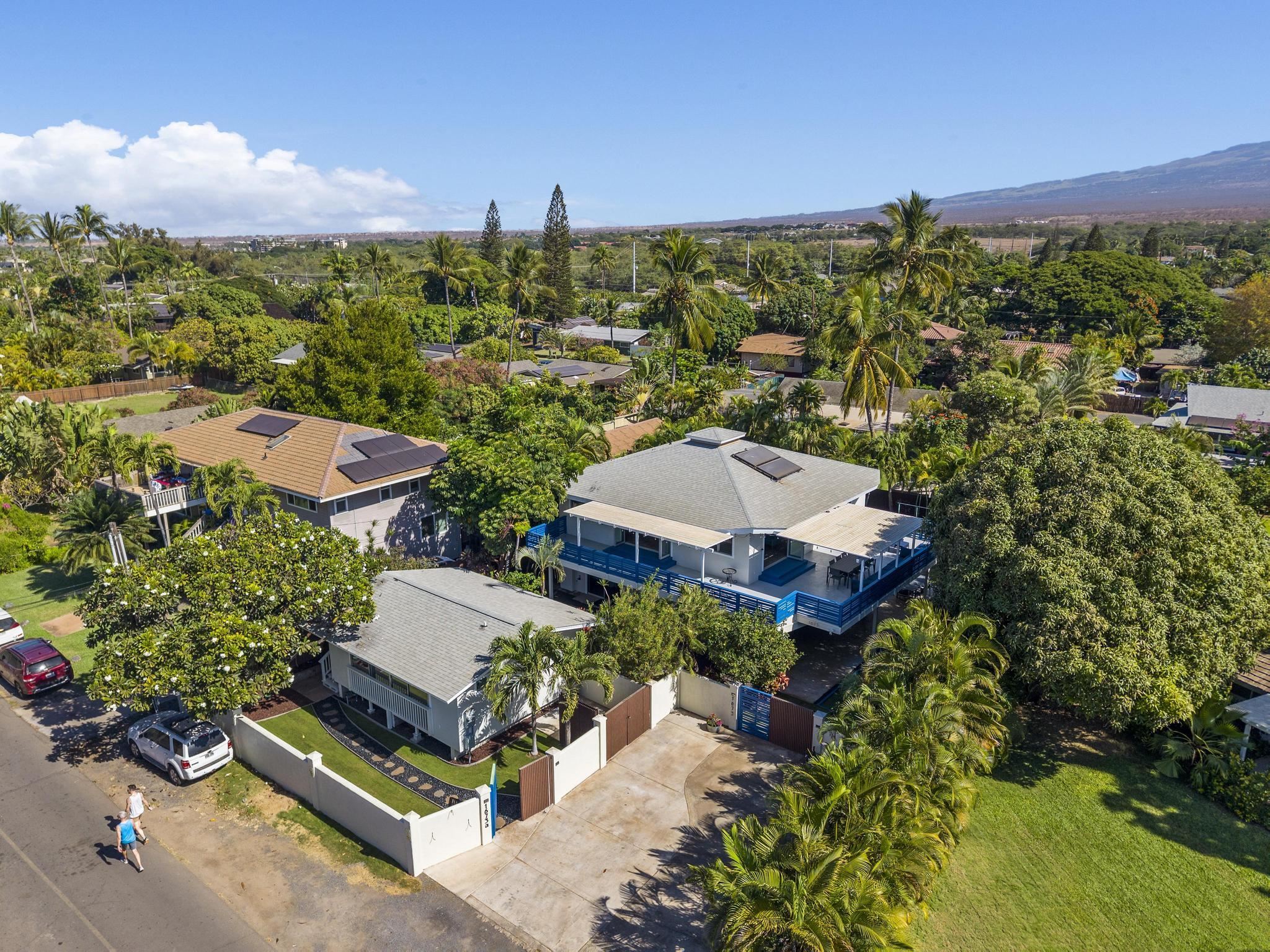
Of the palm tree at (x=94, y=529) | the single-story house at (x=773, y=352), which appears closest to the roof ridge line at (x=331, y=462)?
the palm tree at (x=94, y=529)

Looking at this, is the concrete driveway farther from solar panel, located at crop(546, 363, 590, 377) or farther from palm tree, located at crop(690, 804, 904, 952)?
solar panel, located at crop(546, 363, 590, 377)

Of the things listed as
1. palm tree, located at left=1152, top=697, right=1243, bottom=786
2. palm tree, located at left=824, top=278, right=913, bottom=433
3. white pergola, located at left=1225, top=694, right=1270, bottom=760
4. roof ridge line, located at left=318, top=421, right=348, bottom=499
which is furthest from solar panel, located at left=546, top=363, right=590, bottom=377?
white pergola, located at left=1225, top=694, right=1270, bottom=760

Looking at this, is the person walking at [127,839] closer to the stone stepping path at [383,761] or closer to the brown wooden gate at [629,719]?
the stone stepping path at [383,761]

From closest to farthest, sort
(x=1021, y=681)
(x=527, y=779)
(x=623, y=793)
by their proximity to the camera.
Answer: (x=527, y=779) → (x=623, y=793) → (x=1021, y=681)

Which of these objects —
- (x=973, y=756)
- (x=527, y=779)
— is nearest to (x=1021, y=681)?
(x=973, y=756)

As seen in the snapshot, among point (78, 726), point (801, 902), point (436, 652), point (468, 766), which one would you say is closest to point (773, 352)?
point (436, 652)

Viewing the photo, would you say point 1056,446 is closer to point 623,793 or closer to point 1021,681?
point 1021,681
